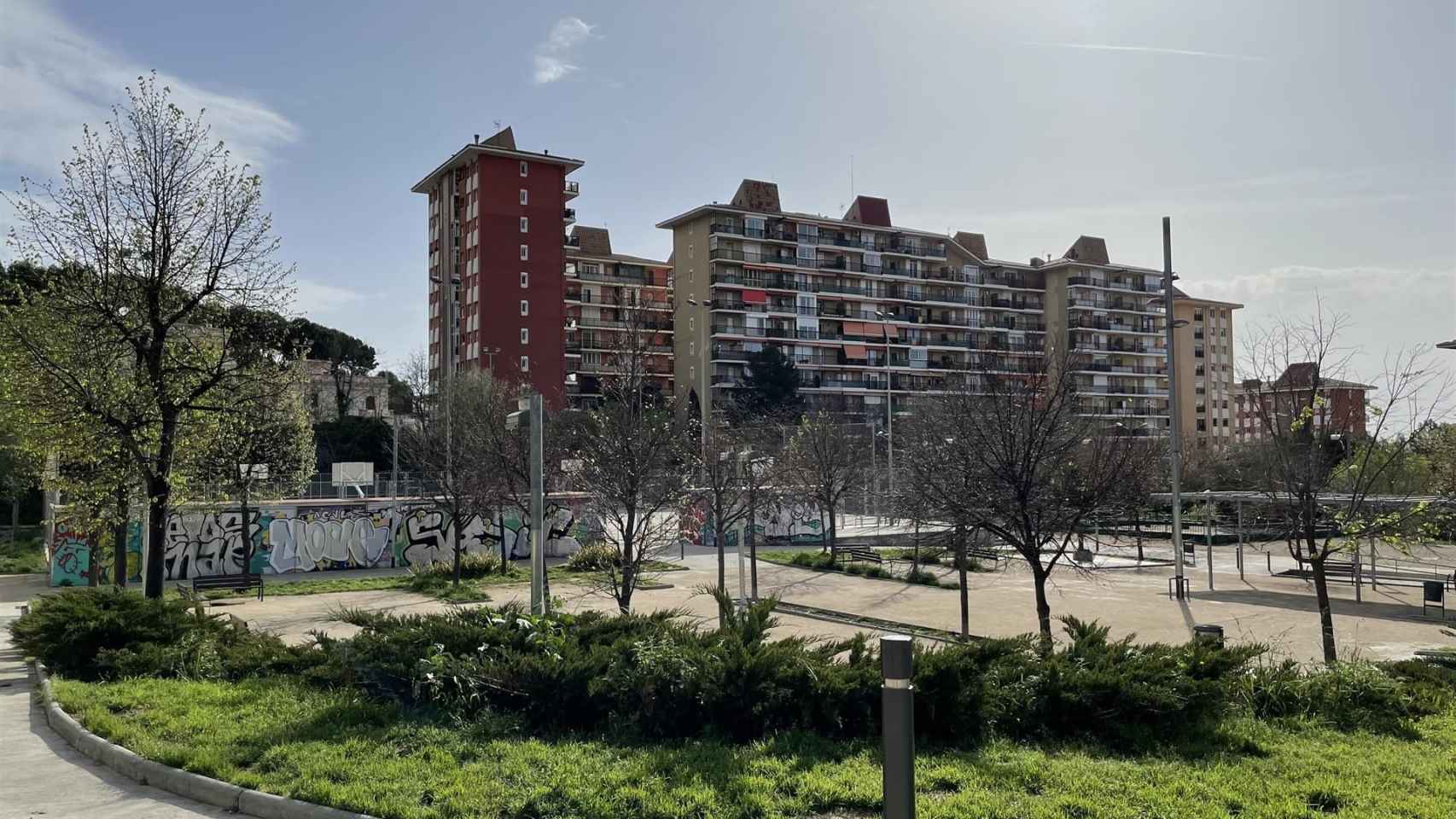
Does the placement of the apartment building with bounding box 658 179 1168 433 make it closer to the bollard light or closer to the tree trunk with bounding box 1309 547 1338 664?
the tree trunk with bounding box 1309 547 1338 664

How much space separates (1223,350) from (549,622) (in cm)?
11813

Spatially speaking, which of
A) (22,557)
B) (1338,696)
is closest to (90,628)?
(1338,696)

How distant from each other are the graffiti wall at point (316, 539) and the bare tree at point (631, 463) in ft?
37.5

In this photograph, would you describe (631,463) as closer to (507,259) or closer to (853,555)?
(853,555)

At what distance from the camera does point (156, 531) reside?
15.2m

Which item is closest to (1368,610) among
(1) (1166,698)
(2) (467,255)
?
(1) (1166,698)

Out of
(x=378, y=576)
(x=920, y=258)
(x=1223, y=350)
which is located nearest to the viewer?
(x=378, y=576)

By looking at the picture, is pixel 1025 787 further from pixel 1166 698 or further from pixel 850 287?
pixel 850 287

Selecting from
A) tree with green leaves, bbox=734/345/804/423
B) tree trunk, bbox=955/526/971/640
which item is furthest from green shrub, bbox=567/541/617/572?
tree with green leaves, bbox=734/345/804/423

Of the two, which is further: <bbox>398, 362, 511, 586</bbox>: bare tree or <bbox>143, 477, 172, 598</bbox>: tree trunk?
<bbox>398, 362, 511, 586</bbox>: bare tree

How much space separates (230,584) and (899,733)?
933 inches

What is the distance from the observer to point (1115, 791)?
5605mm

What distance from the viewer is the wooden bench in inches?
894

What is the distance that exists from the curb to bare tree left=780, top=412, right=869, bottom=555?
25.5m
